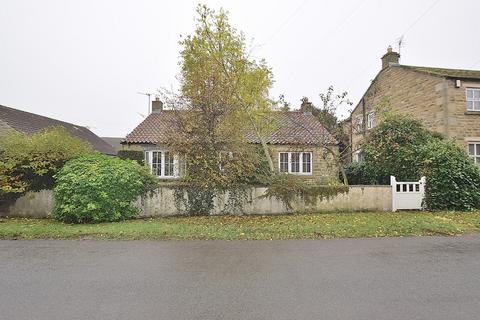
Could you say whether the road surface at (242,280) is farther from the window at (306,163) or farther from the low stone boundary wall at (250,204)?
the window at (306,163)

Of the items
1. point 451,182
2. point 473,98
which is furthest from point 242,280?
point 473,98

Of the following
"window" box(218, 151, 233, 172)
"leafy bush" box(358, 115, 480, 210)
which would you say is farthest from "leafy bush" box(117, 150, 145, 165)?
"leafy bush" box(358, 115, 480, 210)

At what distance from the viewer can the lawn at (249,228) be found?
28.8 feet

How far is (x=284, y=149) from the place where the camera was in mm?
22062

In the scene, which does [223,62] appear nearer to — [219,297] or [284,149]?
[284,149]

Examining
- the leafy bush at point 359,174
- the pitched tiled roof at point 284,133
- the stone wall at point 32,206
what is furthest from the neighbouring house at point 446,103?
the stone wall at point 32,206

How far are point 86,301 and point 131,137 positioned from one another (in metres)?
18.8

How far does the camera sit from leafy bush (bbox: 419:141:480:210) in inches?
498

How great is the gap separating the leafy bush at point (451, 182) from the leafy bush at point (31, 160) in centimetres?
1518

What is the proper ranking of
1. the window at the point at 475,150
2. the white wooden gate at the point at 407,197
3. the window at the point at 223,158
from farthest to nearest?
the window at the point at 475,150 < the white wooden gate at the point at 407,197 < the window at the point at 223,158

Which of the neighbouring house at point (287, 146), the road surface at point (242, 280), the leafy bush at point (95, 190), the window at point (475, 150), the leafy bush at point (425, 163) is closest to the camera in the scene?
the road surface at point (242, 280)

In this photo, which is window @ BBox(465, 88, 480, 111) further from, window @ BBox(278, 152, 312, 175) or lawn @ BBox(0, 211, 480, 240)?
lawn @ BBox(0, 211, 480, 240)

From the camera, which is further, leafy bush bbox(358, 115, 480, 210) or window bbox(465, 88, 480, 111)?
window bbox(465, 88, 480, 111)

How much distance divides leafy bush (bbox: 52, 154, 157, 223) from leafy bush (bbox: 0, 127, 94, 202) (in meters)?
0.70
